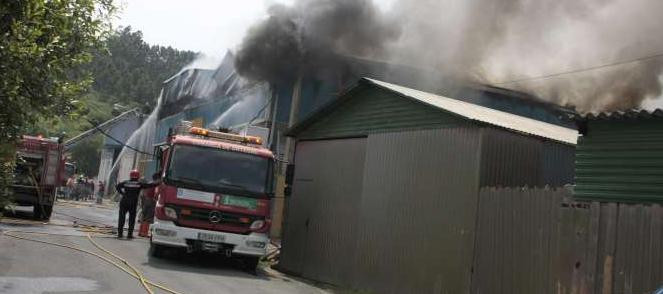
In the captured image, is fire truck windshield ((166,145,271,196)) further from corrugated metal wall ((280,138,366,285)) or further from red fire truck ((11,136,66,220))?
red fire truck ((11,136,66,220))

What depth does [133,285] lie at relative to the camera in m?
8.90

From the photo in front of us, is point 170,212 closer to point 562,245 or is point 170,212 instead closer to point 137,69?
point 562,245

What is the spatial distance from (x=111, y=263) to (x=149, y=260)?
45.0 inches

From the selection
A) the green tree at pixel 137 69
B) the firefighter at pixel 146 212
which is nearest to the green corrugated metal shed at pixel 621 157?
the firefighter at pixel 146 212

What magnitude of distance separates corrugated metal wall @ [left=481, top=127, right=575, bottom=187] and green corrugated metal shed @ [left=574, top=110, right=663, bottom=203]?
1432 millimetres

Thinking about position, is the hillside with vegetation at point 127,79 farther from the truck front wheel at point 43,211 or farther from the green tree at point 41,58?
the green tree at point 41,58

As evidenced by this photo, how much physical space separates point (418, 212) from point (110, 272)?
4.89 metres

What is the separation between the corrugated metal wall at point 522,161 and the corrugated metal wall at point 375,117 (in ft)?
2.10

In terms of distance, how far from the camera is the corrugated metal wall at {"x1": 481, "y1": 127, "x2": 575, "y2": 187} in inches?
359

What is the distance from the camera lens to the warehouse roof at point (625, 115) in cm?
693

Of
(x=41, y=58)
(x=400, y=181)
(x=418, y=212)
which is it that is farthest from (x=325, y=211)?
(x=41, y=58)

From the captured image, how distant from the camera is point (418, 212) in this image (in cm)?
1002

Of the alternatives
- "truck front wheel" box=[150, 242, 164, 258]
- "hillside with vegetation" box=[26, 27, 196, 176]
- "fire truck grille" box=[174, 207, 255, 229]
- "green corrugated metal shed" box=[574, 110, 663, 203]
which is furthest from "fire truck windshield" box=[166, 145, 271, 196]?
"hillside with vegetation" box=[26, 27, 196, 176]

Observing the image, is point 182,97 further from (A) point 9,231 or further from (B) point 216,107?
(A) point 9,231
